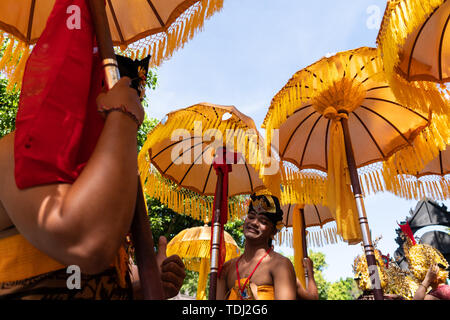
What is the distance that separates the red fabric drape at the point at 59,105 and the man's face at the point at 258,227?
269cm

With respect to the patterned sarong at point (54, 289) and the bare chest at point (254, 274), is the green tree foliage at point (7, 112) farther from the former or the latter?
the patterned sarong at point (54, 289)

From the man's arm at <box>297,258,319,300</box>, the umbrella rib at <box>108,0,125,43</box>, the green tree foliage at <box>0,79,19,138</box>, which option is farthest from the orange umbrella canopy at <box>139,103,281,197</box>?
the green tree foliage at <box>0,79,19,138</box>

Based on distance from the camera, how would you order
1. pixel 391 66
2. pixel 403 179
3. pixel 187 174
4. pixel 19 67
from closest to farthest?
pixel 19 67, pixel 391 66, pixel 403 179, pixel 187 174

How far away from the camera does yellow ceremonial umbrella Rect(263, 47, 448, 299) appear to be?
3.99 m

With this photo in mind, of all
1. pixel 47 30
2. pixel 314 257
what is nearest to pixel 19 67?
pixel 47 30

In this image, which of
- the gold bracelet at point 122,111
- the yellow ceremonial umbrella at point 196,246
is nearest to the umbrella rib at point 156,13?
the gold bracelet at point 122,111

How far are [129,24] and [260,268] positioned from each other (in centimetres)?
229

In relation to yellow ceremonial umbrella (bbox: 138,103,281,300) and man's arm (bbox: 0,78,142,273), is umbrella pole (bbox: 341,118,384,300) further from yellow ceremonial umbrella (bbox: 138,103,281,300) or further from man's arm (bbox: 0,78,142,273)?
man's arm (bbox: 0,78,142,273)

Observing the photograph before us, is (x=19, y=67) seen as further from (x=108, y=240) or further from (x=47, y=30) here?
(x=108, y=240)

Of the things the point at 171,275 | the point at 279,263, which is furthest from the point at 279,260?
the point at 171,275

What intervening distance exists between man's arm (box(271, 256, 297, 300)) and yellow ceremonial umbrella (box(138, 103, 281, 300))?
86 cm
